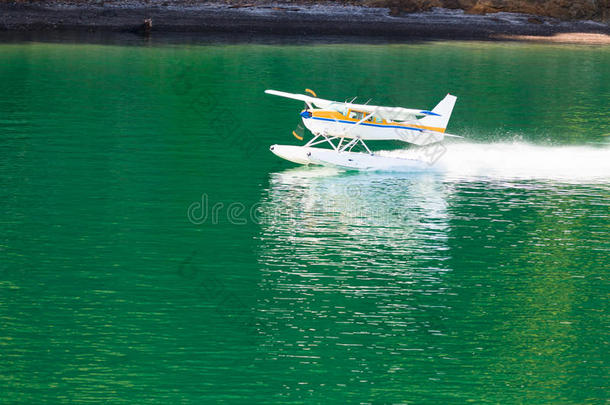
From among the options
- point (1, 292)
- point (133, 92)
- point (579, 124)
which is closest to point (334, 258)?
point (1, 292)

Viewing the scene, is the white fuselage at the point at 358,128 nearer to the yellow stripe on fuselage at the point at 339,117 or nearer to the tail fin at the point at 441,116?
the yellow stripe on fuselage at the point at 339,117

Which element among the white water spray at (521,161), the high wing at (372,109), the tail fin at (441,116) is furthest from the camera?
the white water spray at (521,161)

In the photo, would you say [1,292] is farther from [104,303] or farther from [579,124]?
[579,124]

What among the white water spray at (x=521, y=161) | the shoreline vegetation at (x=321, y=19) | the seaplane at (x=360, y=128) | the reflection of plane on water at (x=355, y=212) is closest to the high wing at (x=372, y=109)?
the seaplane at (x=360, y=128)

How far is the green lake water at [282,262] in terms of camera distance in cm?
2128

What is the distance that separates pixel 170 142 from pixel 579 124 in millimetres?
26190

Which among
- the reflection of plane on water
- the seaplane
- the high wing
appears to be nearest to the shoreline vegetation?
the seaplane

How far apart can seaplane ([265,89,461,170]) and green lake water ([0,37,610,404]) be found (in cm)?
102

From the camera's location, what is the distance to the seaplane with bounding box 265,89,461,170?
41125mm

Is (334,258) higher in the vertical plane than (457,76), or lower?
lower

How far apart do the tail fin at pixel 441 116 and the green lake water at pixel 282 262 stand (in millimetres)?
2310

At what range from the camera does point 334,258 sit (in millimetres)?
29609

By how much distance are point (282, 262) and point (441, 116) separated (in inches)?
610

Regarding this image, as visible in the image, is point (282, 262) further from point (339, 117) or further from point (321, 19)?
point (321, 19)
